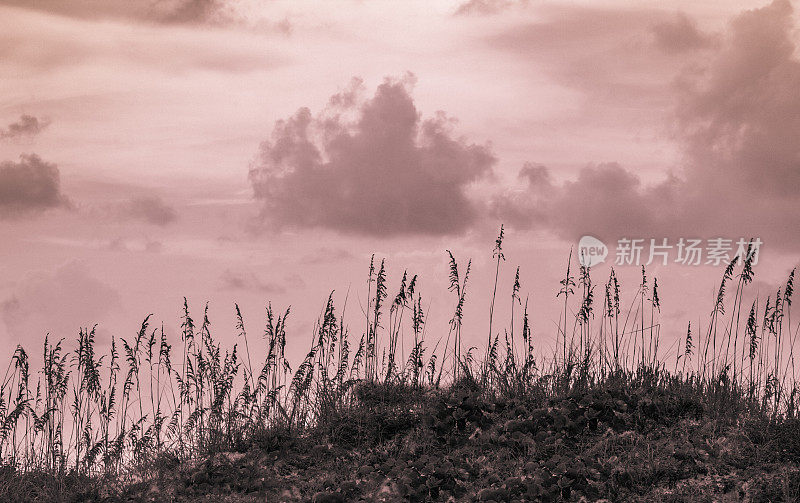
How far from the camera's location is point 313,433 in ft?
30.2

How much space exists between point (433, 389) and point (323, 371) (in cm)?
143

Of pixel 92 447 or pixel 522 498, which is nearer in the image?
pixel 522 498

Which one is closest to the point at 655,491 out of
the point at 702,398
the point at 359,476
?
the point at 702,398

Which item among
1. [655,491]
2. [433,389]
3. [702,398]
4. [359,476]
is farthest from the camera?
[433,389]

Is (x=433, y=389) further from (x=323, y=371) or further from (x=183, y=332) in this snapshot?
(x=183, y=332)

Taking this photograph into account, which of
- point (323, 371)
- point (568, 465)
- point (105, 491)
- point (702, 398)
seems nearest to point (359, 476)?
point (323, 371)

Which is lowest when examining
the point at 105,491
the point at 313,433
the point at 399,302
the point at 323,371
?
the point at 105,491

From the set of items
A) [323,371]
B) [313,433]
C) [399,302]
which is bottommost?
[313,433]

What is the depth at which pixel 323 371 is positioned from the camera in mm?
9633

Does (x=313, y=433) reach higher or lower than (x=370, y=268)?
lower

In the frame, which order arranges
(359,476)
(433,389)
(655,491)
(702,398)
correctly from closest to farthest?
(655,491) → (359,476) → (702,398) → (433,389)

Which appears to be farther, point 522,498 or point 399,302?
point 399,302

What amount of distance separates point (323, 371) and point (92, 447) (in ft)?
9.43

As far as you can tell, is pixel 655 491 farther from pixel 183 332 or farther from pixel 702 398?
pixel 183 332
